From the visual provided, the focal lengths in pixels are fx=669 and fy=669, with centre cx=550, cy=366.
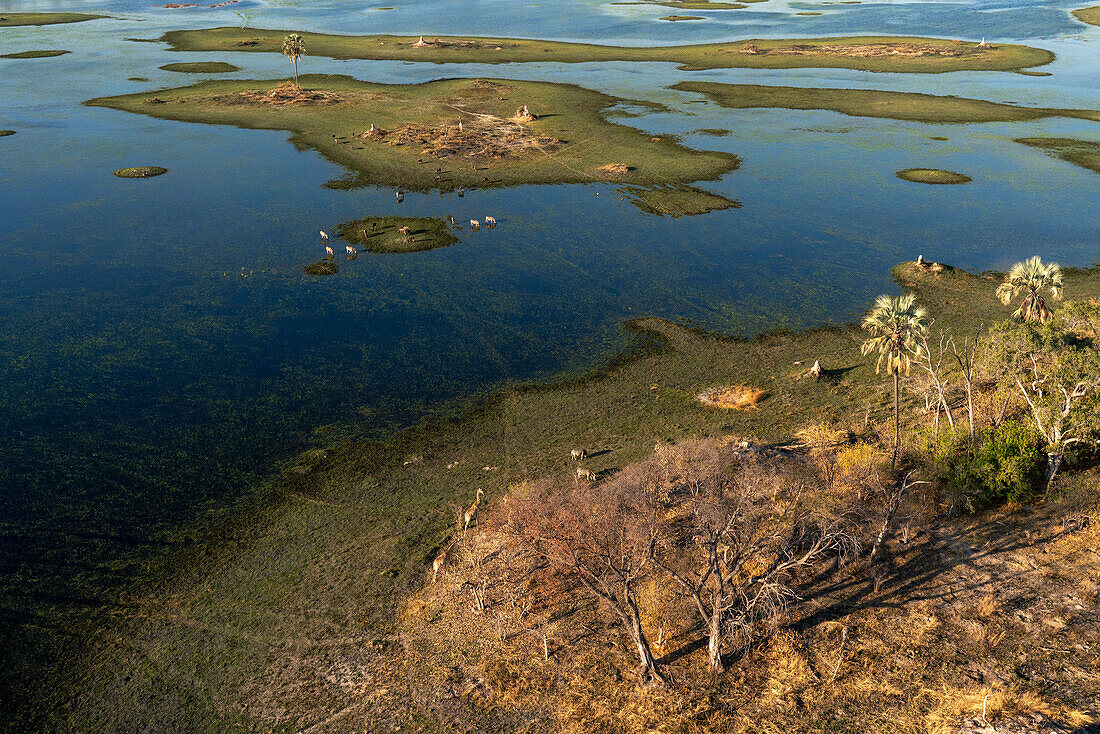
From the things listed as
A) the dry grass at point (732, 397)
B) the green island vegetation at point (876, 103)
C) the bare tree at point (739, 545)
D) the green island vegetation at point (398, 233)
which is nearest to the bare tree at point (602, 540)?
the bare tree at point (739, 545)

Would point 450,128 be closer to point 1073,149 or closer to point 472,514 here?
point 472,514

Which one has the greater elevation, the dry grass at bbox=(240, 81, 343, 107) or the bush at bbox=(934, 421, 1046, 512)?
the dry grass at bbox=(240, 81, 343, 107)

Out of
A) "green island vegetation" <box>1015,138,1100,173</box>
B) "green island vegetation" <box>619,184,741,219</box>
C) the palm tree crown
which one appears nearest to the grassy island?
"green island vegetation" <box>619,184,741,219</box>

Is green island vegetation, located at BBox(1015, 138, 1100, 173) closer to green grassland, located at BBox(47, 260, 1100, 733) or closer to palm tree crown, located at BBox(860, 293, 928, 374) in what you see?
green grassland, located at BBox(47, 260, 1100, 733)

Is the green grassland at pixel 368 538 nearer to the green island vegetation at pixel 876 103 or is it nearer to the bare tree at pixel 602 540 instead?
the bare tree at pixel 602 540

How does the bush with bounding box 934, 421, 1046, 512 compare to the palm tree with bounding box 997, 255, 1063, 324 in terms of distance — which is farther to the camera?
the palm tree with bounding box 997, 255, 1063, 324

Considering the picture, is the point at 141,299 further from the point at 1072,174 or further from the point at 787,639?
the point at 1072,174
